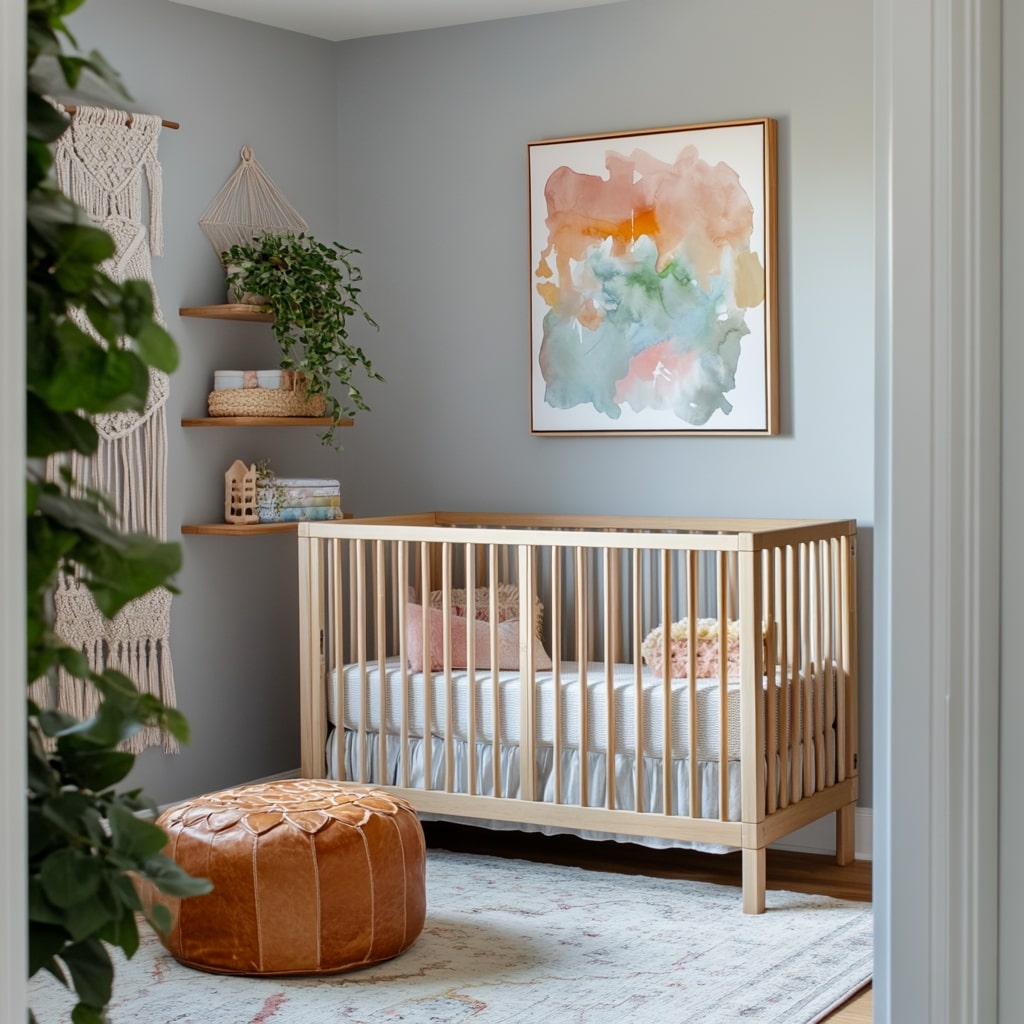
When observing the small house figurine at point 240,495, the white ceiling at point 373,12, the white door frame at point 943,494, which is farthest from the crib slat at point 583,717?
the white door frame at point 943,494

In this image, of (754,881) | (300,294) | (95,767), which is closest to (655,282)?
(300,294)

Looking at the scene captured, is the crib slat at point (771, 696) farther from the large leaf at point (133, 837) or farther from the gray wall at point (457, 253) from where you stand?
the large leaf at point (133, 837)

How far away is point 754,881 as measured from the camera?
3.54m

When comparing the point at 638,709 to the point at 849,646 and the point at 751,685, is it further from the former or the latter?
the point at 849,646

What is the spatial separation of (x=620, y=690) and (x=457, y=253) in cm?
167

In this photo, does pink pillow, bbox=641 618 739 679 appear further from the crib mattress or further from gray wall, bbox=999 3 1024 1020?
gray wall, bbox=999 3 1024 1020

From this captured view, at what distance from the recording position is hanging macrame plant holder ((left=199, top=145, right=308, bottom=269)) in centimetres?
447

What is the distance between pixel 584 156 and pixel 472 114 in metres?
0.48

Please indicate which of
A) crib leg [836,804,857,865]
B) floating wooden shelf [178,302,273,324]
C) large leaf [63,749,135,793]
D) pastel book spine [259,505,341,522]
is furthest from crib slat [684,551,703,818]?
large leaf [63,749,135,793]

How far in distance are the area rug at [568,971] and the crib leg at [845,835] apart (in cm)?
40

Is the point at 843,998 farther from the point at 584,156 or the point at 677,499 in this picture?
the point at 584,156

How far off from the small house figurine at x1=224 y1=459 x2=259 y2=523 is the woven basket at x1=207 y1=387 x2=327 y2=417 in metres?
0.16

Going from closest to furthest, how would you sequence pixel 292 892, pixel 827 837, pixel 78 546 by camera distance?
pixel 78 546 → pixel 292 892 → pixel 827 837

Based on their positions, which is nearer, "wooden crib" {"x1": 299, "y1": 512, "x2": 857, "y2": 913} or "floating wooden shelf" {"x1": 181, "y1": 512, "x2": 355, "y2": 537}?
"wooden crib" {"x1": 299, "y1": 512, "x2": 857, "y2": 913}
